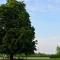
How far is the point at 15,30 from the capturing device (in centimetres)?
6525

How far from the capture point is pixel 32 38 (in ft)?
225

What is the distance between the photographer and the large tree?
64.6 meters

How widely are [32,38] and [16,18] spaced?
4.68 meters

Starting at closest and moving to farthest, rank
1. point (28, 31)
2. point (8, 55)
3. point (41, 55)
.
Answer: point (28, 31), point (8, 55), point (41, 55)

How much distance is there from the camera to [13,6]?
6906 cm

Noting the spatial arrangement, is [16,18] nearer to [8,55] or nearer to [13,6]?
[13,6]

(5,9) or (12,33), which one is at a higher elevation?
(5,9)

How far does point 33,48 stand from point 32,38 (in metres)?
2.39

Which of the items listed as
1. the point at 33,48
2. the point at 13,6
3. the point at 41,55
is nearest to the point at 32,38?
the point at 33,48

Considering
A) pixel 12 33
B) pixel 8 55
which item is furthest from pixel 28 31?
pixel 8 55

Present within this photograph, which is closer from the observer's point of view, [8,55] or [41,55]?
[8,55]

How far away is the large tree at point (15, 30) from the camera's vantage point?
64.6 m

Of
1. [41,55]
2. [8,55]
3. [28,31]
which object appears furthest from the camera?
[41,55]

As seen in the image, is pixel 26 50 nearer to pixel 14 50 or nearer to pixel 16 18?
pixel 14 50
